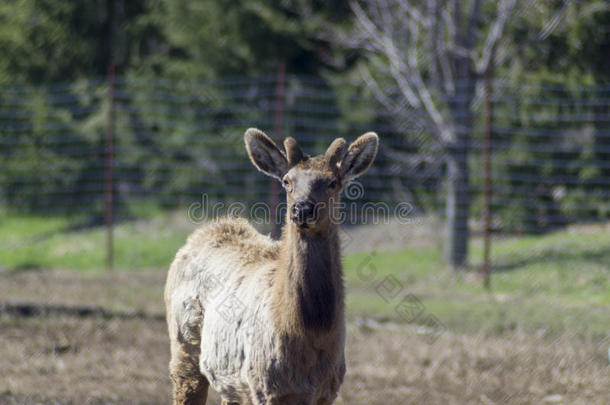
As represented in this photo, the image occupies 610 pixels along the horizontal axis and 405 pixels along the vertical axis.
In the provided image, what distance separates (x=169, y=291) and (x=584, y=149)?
25.4ft

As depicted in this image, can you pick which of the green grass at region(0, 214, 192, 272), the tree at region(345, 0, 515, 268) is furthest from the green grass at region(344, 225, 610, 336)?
the green grass at region(0, 214, 192, 272)

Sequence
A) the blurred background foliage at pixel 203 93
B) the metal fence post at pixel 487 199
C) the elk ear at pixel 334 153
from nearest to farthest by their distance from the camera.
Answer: the elk ear at pixel 334 153 < the metal fence post at pixel 487 199 < the blurred background foliage at pixel 203 93

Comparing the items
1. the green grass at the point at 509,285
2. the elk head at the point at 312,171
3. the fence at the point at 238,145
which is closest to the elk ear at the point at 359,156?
the elk head at the point at 312,171

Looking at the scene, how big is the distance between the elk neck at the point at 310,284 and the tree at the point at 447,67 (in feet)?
22.6

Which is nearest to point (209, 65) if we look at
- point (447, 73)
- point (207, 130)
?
point (207, 130)

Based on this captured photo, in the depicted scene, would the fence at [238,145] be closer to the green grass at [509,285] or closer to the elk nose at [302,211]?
the green grass at [509,285]

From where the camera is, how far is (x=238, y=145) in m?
13.6

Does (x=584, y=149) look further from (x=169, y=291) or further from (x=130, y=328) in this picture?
(x=169, y=291)

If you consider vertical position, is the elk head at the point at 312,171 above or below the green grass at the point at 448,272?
above

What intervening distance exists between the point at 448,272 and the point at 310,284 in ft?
22.8

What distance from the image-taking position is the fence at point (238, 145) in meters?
11.3

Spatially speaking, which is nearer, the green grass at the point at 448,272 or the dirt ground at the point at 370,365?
the dirt ground at the point at 370,365

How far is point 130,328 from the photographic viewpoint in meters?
7.48

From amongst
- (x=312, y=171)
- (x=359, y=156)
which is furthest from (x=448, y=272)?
(x=312, y=171)
